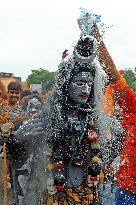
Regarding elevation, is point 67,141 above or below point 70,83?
below

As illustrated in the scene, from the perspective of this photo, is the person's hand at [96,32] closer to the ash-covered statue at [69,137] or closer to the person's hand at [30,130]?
the ash-covered statue at [69,137]

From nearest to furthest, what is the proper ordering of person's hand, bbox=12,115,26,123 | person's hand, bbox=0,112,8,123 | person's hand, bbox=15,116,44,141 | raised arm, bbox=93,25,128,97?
raised arm, bbox=93,25,128,97 → person's hand, bbox=15,116,44,141 → person's hand, bbox=0,112,8,123 → person's hand, bbox=12,115,26,123

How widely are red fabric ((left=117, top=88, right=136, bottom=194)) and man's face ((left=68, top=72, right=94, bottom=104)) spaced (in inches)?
13.7

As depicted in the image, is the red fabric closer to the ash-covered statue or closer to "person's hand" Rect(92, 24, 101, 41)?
the ash-covered statue

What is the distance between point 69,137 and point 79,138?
3.7 inches

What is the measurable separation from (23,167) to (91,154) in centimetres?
66

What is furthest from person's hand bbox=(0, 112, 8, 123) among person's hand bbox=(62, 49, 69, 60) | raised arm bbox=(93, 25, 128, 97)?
raised arm bbox=(93, 25, 128, 97)

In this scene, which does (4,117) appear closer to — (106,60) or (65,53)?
(65,53)

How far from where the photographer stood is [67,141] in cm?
486

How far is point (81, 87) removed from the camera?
4828 mm

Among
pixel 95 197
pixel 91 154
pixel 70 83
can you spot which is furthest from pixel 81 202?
pixel 70 83

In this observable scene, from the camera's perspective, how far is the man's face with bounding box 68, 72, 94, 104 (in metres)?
4.83

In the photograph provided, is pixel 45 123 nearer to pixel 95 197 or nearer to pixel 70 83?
pixel 70 83

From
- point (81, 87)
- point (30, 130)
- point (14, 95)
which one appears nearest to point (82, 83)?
point (81, 87)
